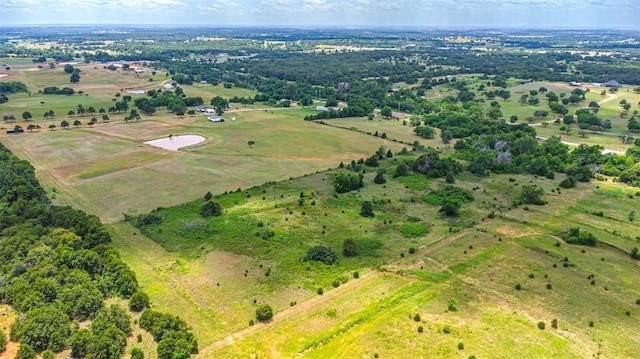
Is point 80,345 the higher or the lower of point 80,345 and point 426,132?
the lower

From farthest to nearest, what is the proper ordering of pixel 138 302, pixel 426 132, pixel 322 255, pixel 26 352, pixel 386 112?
pixel 386 112 → pixel 426 132 → pixel 322 255 → pixel 138 302 → pixel 26 352

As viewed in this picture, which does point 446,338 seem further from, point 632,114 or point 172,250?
point 632,114

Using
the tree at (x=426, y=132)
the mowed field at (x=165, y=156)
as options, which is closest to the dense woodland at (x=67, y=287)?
the mowed field at (x=165, y=156)

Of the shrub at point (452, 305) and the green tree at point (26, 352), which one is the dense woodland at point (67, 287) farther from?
the shrub at point (452, 305)

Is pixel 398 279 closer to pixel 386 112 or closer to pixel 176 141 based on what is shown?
pixel 176 141

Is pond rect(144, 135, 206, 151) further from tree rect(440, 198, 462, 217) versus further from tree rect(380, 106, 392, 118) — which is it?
tree rect(440, 198, 462, 217)

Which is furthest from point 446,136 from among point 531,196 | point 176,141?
point 176,141

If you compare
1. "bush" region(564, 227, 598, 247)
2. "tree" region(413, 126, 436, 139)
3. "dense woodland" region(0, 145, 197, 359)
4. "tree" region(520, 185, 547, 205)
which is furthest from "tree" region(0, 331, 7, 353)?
"tree" region(413, 126, 436, 139)

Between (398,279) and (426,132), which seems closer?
(398,279)
